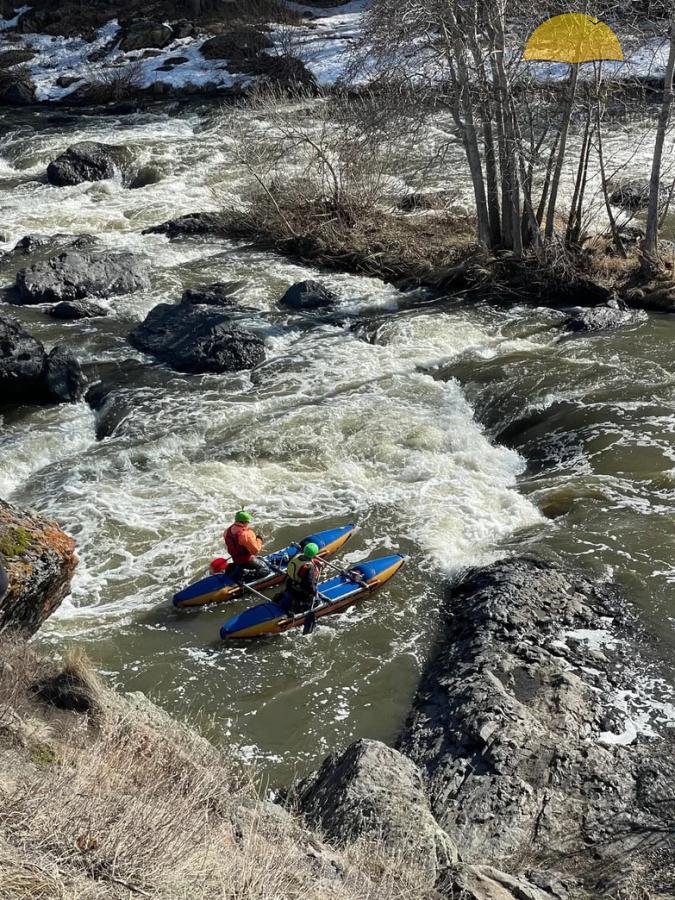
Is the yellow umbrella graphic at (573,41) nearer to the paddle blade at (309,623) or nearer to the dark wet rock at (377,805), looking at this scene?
the paddle blade at (309,623)

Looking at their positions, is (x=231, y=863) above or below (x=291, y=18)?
below

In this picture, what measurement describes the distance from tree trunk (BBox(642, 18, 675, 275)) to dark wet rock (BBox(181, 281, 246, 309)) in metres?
7.16

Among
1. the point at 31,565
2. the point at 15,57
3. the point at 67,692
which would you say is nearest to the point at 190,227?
the point at 31,565

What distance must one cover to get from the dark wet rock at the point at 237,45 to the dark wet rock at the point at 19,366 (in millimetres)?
22875

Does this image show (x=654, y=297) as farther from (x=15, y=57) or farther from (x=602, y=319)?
(x=15, y=57)

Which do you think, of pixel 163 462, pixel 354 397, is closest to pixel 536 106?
pixel 354 397

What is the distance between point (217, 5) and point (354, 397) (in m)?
30.2

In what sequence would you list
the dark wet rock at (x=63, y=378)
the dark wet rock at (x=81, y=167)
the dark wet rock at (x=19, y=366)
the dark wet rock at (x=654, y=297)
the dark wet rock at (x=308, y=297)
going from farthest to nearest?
the dark wet rock at (x=81, y=167) < the dark wet rock at (x=308, y=297) < the dark wet rock at (x=654, y=297) < the dark wet rock at (x=63, y=378) < the dark wet rock at (x=19, y=366)

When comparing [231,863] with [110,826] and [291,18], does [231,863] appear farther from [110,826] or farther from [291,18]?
[291,18]

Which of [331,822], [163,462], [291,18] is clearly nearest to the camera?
[331,822]

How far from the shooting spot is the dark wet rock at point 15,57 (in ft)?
106

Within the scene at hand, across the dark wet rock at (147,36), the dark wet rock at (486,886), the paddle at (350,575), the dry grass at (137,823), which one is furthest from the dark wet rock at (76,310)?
the dark wet rock at (147,36)

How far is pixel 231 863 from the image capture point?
346cm

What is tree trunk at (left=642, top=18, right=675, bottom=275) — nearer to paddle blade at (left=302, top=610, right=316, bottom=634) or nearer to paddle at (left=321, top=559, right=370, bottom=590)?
paddle at (left=321, top=559, right=370, bottom=590)
